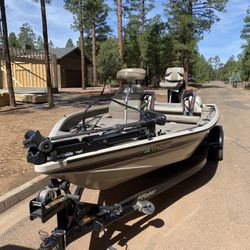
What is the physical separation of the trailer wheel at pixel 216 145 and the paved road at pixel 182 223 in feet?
2.37

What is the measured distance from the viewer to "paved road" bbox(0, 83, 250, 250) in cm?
343

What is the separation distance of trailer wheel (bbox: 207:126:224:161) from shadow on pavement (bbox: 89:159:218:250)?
0.53ft

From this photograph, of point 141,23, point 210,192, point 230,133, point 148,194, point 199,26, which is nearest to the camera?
point 148,194

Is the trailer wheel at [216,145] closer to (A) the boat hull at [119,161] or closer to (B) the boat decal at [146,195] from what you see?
(A) the boat hull at [119,161]

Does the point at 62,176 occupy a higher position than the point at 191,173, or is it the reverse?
the point at 62,176

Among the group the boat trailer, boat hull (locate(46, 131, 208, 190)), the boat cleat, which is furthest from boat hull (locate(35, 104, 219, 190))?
the boat cleat

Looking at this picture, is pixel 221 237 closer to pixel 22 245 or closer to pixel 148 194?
pixel 148 194

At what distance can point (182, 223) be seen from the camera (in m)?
3.87

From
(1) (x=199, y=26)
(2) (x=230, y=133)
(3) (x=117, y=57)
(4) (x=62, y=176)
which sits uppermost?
(1) (x=199, y=26)

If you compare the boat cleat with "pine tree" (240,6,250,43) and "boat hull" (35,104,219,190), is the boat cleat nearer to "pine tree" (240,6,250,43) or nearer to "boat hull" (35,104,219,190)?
"boat hull" (35,104,219,190)

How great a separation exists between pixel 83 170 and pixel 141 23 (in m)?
38.8

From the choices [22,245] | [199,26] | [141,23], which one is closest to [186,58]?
[199,26]

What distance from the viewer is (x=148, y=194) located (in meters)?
3.94

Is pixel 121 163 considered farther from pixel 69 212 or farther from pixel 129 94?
pixel 129 94
